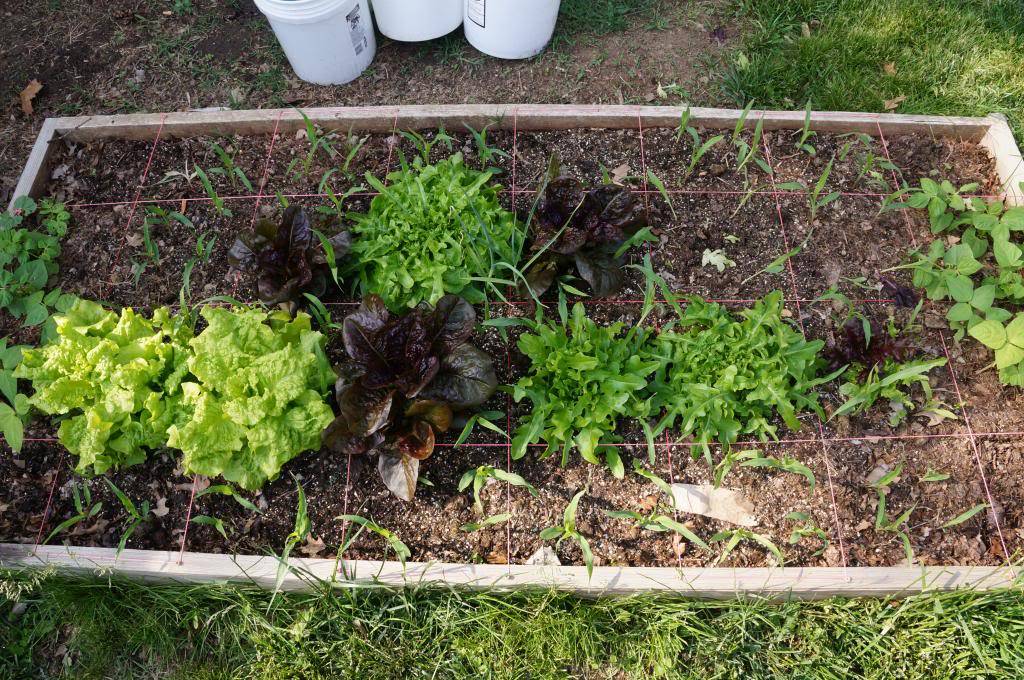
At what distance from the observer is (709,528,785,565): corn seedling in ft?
6.64

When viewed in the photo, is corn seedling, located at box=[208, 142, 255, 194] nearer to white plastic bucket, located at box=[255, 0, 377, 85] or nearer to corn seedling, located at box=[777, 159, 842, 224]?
white plastic bucket, located at box=[255, 0, 377, 85]

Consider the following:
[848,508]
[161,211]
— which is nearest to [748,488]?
[848,508]

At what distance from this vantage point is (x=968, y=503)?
2.17 m

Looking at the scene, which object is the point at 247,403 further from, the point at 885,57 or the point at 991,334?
the point at 885,57

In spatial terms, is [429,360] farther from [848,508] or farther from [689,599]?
[848,508]

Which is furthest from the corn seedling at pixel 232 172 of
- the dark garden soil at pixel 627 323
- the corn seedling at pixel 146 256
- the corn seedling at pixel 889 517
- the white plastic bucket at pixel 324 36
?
the corn seedling at pixel 889 517

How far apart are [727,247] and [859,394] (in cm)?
74

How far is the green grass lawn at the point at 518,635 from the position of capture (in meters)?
2.08

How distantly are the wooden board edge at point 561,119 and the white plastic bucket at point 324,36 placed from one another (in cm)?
39

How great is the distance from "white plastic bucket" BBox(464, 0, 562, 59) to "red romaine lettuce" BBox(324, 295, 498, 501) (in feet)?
5.51

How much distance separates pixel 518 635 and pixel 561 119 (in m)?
2.06

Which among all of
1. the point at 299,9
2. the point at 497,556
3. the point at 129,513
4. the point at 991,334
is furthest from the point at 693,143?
the point at 129,513

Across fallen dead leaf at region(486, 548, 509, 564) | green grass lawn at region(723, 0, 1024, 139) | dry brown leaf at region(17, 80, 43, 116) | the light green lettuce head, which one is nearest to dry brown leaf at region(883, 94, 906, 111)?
green grass lawn at region(723, 0, 1024, 139)

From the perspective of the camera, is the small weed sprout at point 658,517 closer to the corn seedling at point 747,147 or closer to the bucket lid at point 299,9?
the corn seedling at point 747,147
